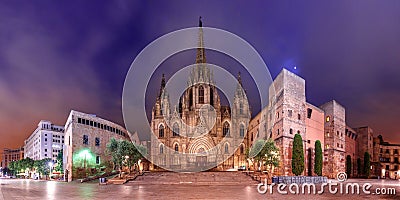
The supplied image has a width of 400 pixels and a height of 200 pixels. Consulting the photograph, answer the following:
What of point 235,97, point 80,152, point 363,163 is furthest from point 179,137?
point 363,163

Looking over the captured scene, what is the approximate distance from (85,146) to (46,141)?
101084 millimetres

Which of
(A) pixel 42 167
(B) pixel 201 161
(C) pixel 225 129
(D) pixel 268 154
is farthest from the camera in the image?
(A) pixel 42 167

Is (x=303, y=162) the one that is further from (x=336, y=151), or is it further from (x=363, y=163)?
(x=363, y=163)

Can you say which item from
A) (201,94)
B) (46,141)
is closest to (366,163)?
(201,94)

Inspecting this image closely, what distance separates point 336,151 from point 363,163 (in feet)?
71.0

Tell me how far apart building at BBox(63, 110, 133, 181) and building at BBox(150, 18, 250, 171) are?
43.7 ft

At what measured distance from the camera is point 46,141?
500 ft

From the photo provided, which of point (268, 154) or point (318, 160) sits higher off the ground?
point (268, 154)

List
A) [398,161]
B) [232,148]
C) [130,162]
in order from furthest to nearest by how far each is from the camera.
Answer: [398,161], [232,148], [130,162]

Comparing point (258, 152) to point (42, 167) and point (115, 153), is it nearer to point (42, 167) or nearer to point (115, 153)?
point (115, 153)

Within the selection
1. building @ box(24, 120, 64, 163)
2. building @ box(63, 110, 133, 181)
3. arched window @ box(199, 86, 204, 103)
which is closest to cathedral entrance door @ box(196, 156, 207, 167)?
arched window @ box(199, 86, 204, 103)

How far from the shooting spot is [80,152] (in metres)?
60.0

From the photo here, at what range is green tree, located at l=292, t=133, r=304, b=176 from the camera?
51.8m

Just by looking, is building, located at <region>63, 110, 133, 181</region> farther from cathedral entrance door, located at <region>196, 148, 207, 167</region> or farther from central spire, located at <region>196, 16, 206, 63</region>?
central spire, located at <region>196, 16, 206, 63</region>
